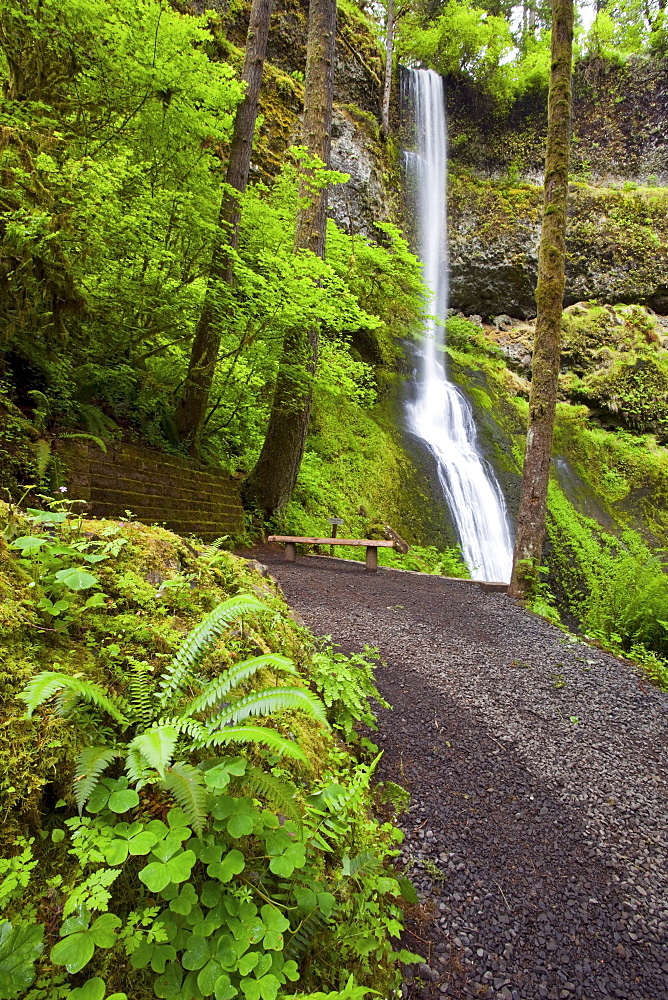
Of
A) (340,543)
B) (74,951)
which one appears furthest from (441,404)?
(74,951)

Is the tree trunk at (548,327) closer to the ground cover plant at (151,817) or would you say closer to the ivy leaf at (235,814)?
the ground cover plant at (151,817)

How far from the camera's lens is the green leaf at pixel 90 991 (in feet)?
2.63

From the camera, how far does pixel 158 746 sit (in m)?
0.99

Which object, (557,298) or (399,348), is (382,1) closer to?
(399,348)

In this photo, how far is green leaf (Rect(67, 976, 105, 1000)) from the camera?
80cm

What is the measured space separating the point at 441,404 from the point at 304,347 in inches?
345

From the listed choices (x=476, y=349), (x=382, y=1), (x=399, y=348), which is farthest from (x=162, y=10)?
(x=382, y=1)

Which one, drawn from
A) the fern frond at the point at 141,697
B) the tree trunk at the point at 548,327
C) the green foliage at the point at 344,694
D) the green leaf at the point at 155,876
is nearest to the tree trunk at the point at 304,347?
the tree trunk at the point at 548,327

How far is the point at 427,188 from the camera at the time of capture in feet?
65.6

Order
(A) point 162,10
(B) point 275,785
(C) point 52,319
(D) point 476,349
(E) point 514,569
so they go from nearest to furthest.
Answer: (B) point 275,785 → (C) point 52,319 → (A) point 162,10 → (E) point 514,569 → (D) point 476,349

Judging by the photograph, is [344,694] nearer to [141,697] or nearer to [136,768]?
[141,697]

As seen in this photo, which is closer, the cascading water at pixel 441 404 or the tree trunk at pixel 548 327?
the tree trunk at pixel 548 327

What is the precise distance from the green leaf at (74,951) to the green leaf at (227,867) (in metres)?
0.23

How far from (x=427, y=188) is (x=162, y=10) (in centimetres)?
1776
